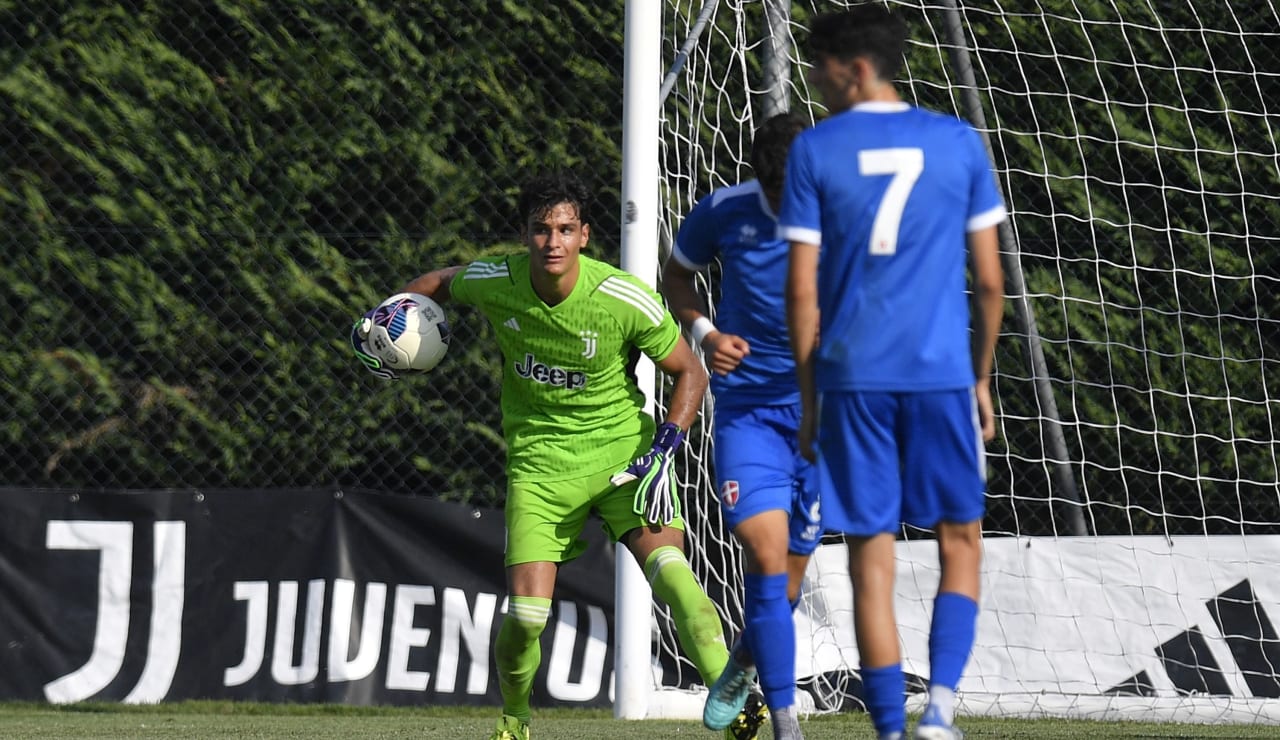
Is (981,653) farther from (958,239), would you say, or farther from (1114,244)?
(958,239)

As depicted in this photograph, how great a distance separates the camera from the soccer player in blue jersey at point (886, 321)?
11.2 feet

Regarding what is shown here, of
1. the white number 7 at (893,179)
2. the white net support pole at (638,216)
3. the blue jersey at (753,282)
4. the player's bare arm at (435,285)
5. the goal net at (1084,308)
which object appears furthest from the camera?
the goal net at (1084,308)

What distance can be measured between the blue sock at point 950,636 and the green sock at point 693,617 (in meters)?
1.51

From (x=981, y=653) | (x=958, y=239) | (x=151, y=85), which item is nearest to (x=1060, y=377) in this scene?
(x=981, y=653)

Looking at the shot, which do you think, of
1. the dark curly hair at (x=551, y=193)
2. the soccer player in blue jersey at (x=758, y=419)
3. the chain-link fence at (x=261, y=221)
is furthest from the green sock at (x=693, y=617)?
the chain-link fence at (x=261, y=221)

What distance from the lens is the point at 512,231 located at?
827cm

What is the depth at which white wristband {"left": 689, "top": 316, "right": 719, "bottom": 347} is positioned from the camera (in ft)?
14.2

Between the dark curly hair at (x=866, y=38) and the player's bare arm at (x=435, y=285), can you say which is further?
the player's bare arm at (x=435, y=285)

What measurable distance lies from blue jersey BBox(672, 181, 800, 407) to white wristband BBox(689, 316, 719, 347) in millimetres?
217

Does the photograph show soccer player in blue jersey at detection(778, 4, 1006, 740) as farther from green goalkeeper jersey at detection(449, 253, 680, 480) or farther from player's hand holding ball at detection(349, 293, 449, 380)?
player's hand holding ball at detection(349, 293, 449, 380)

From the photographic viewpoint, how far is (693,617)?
504 cm

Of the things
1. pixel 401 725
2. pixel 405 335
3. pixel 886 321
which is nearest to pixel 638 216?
pixel 405 335

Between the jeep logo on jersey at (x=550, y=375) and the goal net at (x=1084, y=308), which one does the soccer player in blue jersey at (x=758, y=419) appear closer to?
the jeep logo on jersey at (x=550, y=375)

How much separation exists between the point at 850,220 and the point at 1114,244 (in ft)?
14.3
